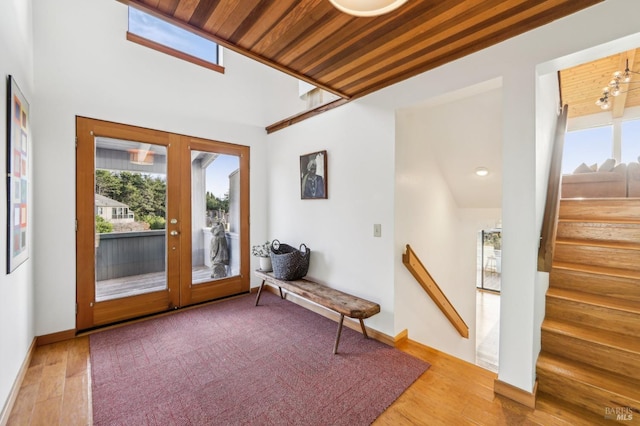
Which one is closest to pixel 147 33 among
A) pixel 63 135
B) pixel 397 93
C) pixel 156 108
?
pixel 156 108

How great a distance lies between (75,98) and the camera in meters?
2.68

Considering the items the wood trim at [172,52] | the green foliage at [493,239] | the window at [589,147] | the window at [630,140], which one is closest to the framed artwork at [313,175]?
the wood trim at [172,52]

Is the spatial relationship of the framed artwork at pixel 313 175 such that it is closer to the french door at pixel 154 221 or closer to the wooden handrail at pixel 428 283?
the french door at pixel 154 221

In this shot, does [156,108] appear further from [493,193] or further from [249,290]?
[493,193]

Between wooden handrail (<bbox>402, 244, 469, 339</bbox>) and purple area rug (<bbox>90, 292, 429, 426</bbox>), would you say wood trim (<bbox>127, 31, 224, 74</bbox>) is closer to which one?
purple area rug (<bbox>90, 292, 429, 426</bbox>)

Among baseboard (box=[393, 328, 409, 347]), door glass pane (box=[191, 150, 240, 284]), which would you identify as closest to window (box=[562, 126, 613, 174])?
baseboard (box=[393, 328, 409, 347])

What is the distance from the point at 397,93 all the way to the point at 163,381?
2.98m

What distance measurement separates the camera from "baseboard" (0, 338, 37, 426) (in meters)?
1.59

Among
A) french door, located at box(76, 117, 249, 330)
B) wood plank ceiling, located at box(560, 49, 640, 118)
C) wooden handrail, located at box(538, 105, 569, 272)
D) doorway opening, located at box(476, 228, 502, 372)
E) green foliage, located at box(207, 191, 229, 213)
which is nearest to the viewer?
wooden handrail, located at box(538, 105, 569, 272)

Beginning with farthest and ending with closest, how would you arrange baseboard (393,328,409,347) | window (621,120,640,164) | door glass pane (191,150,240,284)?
1. window (621,120,640,164)
2. door glass pane (191,150,240,284)
3. baseboard (393,328,409,347)

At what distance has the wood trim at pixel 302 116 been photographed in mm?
2962

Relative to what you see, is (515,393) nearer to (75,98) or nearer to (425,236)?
(425,236)

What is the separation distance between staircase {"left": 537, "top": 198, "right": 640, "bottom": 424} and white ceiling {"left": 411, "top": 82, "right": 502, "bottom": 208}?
36.5 inches

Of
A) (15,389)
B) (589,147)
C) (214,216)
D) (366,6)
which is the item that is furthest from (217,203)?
(589,147)
